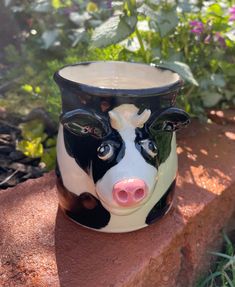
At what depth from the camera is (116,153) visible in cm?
76

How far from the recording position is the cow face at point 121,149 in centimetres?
75

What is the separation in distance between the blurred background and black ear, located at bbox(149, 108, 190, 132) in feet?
1.16

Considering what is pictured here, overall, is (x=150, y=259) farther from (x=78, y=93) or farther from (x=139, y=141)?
(x=78, y=93)

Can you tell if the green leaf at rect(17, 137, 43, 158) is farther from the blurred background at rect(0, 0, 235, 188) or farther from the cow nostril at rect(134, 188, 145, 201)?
the cow nostril at rect(134, 188, 145, 201)

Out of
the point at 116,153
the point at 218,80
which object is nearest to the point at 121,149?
the point at 116,153

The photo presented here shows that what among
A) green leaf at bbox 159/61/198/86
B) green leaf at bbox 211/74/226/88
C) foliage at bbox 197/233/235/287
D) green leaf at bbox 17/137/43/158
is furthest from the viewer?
green leaf at bbox 211/74/226/88

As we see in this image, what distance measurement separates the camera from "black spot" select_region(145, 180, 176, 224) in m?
0.86

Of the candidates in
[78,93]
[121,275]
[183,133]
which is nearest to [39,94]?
[183,133]

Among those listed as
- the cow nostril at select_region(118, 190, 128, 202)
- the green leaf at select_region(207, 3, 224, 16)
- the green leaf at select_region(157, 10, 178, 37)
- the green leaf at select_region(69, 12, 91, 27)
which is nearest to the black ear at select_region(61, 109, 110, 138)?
the cow nostril at select_region(118, 190, 128, 202)

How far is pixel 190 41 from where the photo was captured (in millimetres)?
1474

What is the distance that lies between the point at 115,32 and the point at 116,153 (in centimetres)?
48

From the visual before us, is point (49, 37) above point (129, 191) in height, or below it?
below

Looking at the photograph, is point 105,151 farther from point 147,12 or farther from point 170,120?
point 147,12

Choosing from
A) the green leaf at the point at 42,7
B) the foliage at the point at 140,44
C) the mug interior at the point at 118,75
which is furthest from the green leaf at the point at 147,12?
the green leaf at the point at 42,7
